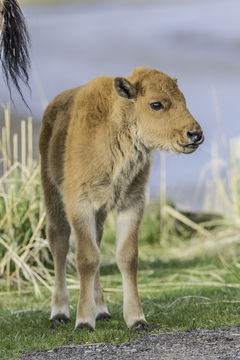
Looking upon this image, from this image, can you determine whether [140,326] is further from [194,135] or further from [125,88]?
[125,88]

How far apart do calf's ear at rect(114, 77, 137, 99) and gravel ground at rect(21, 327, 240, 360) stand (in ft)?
6.00

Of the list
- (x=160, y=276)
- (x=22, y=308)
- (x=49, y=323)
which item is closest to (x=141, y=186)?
(x=49, y=323)

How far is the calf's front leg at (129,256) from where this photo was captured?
5660 millimetres

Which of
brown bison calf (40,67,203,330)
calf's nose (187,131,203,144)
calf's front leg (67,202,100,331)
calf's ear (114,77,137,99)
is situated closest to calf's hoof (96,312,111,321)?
brown bison calf (40,67,203,330)

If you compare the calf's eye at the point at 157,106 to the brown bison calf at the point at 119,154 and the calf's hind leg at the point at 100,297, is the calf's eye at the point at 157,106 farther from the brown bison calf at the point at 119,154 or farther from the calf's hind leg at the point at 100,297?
the calf's hind leg at the point at 100,297

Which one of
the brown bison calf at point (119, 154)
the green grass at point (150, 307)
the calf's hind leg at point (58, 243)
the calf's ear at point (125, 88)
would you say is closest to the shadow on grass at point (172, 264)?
the green grass at point (150, 307)

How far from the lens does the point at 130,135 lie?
5605mm

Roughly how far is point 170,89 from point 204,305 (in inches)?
91.1

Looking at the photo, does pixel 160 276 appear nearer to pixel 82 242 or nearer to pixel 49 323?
pixel 49 323

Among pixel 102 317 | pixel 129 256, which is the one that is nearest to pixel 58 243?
pixel 102 317

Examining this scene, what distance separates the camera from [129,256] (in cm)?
573

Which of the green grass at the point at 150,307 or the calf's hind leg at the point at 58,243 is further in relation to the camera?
the calf's hind leg at the point at 58,243

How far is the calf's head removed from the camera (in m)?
5.40

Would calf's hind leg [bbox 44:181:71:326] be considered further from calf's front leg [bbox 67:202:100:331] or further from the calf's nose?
the calf's nose
